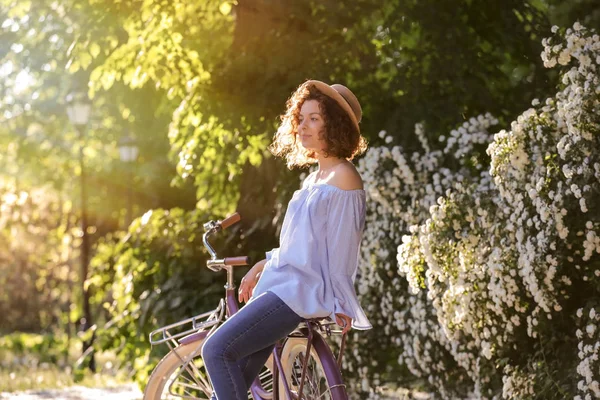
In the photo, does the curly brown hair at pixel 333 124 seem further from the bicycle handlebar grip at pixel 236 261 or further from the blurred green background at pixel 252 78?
the blurred green background at pixel 252 78

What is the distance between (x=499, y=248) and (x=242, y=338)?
2.94 meters

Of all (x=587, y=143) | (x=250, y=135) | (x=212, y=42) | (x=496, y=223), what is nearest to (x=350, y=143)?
(x=587, y=143)

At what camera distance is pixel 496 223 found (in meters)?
7.59

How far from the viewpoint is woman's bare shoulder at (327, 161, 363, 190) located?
4895mm

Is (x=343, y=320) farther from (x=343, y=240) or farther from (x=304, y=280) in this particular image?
(x=343, y=240)

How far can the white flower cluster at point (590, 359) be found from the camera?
6.68 meters

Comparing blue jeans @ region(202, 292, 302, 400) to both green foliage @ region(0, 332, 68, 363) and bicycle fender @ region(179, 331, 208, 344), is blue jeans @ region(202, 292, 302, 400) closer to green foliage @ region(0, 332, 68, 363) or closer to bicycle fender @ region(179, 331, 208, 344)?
bicycle fender @ region(179, 331, 208, 344)

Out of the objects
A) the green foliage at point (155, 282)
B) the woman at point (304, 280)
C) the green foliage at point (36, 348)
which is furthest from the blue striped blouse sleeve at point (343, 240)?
the green foliage at point (36, 348)

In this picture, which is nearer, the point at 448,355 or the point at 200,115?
the point at 448,355

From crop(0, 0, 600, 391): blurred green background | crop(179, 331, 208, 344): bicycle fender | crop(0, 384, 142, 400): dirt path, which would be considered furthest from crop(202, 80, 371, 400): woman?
crop(0, 384, 142, 400): dirt path

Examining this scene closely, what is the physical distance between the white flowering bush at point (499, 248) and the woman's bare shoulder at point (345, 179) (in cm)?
211

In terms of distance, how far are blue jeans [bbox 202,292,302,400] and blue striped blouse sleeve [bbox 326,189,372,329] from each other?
21cm

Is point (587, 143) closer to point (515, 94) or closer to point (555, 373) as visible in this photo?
point (555, 373)

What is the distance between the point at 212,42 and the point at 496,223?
13.3 ft
